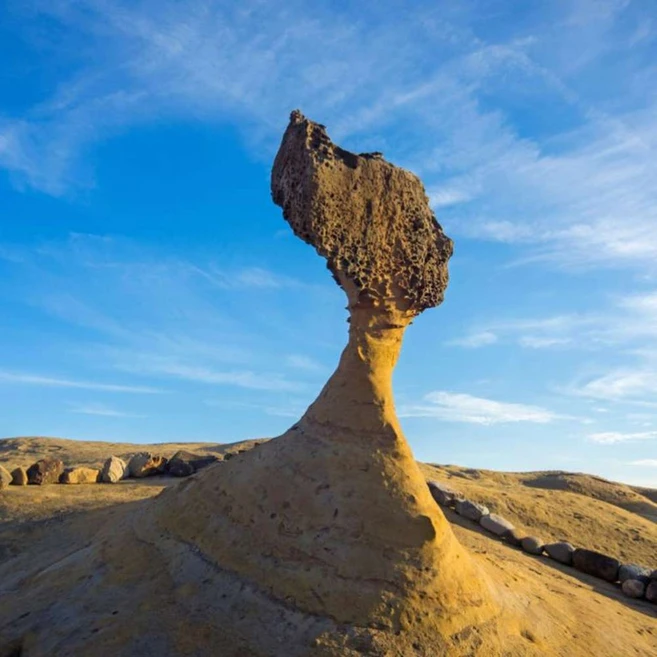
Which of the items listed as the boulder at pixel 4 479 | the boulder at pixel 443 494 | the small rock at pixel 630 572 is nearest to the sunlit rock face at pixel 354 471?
the small rock at pixel 630 572

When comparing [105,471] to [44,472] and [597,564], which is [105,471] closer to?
[44,472]

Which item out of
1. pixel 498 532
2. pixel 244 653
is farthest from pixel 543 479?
pixel 244 653

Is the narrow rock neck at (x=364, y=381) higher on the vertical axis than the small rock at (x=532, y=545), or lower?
higher

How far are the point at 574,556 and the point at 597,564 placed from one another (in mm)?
321

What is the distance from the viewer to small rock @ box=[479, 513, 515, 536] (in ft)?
32.6

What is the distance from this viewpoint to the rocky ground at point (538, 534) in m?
6.38

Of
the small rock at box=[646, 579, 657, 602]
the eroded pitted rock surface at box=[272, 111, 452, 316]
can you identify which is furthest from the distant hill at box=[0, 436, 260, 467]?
the eroded pitted rock surface at box=[272, 111, 452, 316]

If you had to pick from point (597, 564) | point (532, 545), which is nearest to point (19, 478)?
point (532, 545)

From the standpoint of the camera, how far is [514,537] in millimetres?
9789

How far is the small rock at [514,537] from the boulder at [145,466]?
6135 mm

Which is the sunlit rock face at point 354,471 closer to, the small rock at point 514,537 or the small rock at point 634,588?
the small rock at point 634,588

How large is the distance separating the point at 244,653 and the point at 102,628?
44.7 inches

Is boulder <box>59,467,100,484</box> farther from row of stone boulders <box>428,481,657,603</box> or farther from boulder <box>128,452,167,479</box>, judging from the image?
row of stone boulders <box>428,481,657,603</box>

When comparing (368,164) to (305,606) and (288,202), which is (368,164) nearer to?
(288,202)
